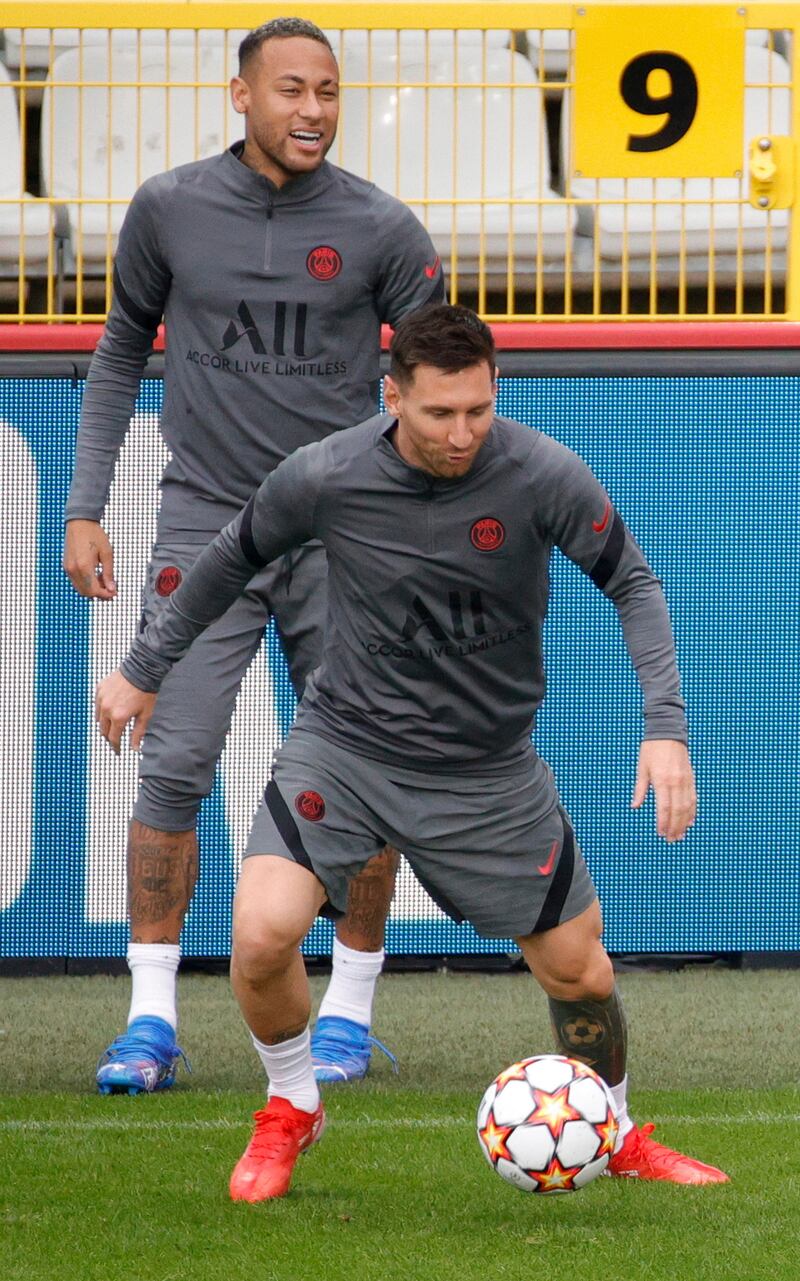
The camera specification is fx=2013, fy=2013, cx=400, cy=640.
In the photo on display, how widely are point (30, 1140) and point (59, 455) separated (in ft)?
8.09

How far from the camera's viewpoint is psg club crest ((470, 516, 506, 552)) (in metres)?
3.50

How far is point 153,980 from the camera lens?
4402 mm

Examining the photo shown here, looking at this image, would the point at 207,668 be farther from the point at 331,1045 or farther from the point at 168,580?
the point at 331,1045

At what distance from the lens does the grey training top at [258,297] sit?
14.1ft

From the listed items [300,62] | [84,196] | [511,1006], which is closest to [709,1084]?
[511,1006]

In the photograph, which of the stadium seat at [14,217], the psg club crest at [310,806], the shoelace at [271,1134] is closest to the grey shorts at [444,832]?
the psg club crest at [310,806]

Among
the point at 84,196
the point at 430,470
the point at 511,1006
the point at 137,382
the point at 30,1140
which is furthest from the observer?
the point at 84,196

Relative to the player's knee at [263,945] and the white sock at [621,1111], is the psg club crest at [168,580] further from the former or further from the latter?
the white sock at [621,1111]

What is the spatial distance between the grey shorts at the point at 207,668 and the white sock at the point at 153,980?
0.90ft

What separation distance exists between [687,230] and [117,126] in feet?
6.04

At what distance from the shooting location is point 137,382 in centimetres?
456

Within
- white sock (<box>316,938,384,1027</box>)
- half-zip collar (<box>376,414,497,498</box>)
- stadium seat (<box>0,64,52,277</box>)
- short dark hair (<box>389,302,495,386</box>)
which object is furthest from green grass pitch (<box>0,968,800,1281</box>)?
stadium seat (<box>0,64,52,277</box>)

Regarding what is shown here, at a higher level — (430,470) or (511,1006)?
(430,470)

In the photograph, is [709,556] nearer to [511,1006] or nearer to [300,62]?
[511,1006]
